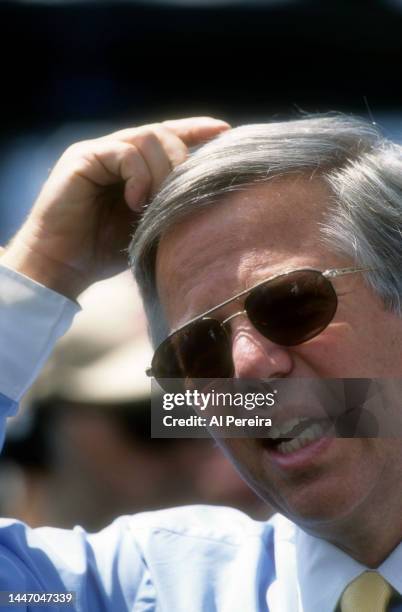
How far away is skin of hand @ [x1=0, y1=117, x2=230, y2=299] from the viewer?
2.65m

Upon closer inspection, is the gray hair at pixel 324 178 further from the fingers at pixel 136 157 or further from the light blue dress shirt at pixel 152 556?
the light blue dress shirt at pixel 152 556

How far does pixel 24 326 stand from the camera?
8.66ft

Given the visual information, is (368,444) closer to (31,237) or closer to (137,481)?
(31,237)

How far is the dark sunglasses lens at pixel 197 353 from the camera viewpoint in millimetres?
2279

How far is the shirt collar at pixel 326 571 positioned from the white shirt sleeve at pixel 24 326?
75cm

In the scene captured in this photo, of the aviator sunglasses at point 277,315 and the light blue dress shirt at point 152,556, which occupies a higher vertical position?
the aviator sunglasses at point 277,315

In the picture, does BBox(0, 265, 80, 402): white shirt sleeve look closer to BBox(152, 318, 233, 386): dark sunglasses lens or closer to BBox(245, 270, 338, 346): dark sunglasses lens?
BBox(152, 318, 233, 386): dark sunglasses lens

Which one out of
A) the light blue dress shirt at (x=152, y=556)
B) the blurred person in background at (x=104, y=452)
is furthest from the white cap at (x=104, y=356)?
the light blue dress shirt at (x=152, y=556)

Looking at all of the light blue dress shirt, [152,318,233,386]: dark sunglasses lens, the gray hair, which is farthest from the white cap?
[152,318,233,386]: dark sunglasses lens

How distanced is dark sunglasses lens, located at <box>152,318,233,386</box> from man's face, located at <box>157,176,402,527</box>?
0.03 m

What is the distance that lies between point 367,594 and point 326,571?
124 mm

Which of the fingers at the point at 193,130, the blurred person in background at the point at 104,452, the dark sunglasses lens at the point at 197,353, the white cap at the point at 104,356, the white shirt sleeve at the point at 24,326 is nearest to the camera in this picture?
the dark sunglasses lens at the point at 197,353

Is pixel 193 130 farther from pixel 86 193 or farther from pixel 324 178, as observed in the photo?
pixel 324 178

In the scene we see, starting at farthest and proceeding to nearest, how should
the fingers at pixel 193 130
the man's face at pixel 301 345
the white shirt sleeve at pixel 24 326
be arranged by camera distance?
the fingers at pixel 193 130 → the white shirt sleeve at pixel 24 326 → the man's face at pixel 301 345
